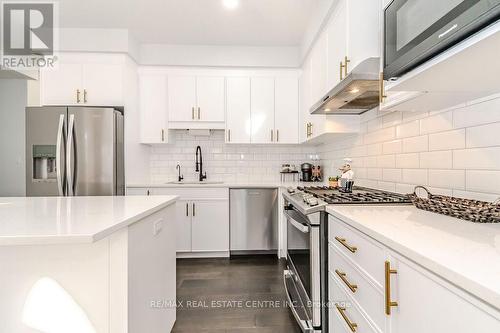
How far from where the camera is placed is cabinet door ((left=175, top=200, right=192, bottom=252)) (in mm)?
3184

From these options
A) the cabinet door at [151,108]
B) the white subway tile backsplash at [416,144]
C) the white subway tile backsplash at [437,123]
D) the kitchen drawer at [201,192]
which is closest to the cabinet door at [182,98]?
the cabinet door at [151,108]

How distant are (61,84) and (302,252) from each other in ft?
10.6

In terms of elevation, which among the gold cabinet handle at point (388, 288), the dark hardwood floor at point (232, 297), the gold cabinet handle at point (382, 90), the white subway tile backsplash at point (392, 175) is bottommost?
the dark hardwood floor at point (232, 297)

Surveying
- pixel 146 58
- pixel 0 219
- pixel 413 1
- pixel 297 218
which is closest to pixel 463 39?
pixel 413 1

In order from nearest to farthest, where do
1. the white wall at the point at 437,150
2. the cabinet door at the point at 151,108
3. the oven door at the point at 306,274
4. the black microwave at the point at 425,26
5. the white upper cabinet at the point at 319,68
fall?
1. the black microwave at the point at 425,26
2. the white wall at the point at 437,150
3. the oven door at the point at 306,274
4. the white upper cabinet at the point at 319,68
5. the cabinet door at the point at 151,108

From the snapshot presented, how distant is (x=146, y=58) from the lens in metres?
3.38

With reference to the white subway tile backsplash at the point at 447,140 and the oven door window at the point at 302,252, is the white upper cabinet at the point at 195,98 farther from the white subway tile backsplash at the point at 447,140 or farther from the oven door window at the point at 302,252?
the white subway tile backsplash at the point at 447,140

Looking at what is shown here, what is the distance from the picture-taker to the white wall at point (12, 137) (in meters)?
3.45

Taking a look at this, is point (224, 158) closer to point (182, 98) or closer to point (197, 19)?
point (182, 98)

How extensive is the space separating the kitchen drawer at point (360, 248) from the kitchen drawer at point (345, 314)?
0.18m

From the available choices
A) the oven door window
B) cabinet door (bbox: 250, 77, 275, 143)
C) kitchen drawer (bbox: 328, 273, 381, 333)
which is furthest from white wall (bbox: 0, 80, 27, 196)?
kitchen drawer (bbox: 328, 273, 381, 333)

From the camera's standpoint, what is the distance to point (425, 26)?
0.88 m

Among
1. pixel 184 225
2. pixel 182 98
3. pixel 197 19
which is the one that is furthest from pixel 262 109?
pixel 184 225

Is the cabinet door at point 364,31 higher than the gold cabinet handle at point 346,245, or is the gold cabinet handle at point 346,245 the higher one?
the cabinet door at point 364,31
